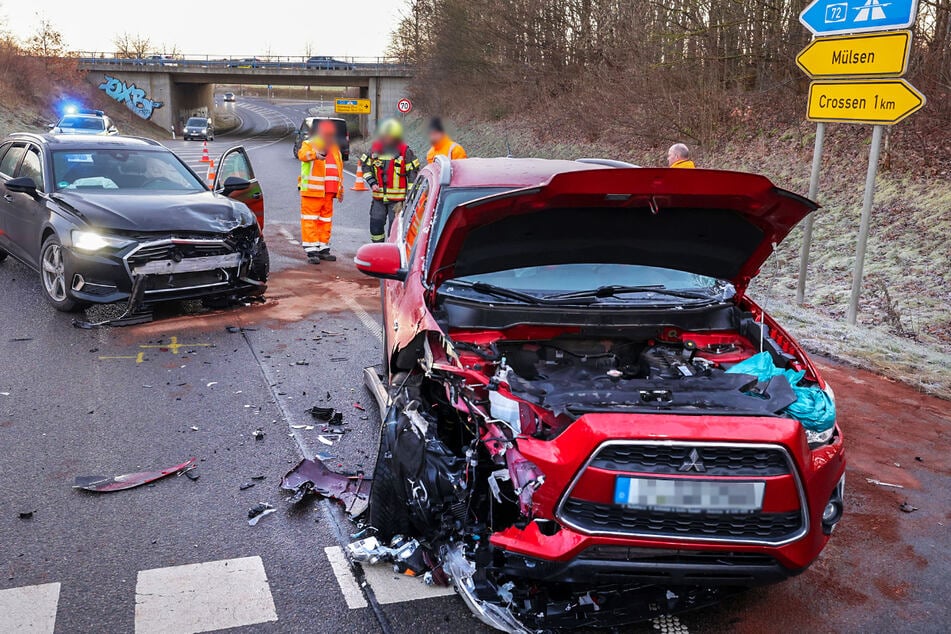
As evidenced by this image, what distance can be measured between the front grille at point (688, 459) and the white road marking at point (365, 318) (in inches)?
178

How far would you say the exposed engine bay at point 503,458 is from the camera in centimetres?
297

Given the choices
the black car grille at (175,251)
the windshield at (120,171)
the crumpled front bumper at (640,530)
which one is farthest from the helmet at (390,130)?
the crumpled front bumper at (640,530)

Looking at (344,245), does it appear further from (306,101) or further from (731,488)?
(306,101)

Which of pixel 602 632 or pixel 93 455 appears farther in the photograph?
pixel 93 455

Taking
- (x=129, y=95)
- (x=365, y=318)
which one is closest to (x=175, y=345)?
(x=365, y=318)

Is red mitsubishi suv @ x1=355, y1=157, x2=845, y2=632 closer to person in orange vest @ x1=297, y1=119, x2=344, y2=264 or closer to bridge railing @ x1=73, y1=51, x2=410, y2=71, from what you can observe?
person in orange vest @ x1=297, y1=119, x2=344, y2=264

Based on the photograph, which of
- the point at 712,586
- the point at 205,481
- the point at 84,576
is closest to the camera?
the point at 712,586

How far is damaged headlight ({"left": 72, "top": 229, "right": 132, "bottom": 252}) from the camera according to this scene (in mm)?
6875

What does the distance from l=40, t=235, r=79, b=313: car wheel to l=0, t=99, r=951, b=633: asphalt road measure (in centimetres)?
18

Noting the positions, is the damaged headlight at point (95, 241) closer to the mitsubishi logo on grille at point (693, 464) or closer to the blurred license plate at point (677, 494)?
the blurred license plate at point (677, 494)

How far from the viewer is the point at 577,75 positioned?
25.9 meters

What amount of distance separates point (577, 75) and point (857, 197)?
15.4m

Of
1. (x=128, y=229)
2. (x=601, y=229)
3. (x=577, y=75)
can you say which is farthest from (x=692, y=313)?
(x=577, y=75)

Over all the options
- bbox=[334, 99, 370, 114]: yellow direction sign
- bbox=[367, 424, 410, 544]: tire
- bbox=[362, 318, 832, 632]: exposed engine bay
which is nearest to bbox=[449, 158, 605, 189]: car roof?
bbox=[362, 318, 832, 632]: exposed engine bay
